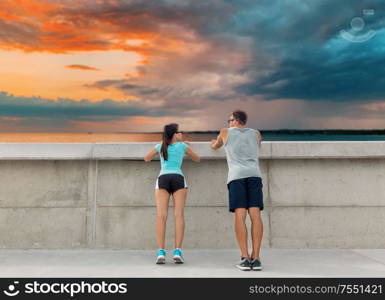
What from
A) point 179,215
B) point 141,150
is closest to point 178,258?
point 179,215

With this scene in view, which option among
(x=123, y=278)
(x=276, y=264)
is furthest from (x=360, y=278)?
(x=123, y=278)

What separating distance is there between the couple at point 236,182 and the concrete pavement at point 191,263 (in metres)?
0.31

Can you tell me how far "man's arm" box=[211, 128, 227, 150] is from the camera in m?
5.11

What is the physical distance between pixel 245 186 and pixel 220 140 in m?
0.85

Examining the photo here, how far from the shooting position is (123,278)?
4391 mm

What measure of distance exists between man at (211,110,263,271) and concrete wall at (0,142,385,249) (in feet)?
3.57

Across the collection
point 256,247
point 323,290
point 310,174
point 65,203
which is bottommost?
point 323,290

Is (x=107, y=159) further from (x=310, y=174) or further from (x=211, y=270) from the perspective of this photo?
(x=310, y=174)

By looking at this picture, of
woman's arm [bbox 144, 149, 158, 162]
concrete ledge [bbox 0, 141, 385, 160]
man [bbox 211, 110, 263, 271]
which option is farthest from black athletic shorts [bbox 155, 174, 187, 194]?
concrete ledge [bbox 0, 141, 385, 160]

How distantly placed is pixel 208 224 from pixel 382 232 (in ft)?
9.54

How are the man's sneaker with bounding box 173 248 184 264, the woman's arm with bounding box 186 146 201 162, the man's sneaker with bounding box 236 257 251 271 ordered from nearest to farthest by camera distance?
the man's sneaker with bounding box 236 257 251 271 → the man's sneaker with bounding box 173 248 184 264 → the woman's arm with bounding box 186 146 201 162

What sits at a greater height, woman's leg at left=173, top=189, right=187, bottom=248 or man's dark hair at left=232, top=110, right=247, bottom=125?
man's dark hair at left=232, top=110, right=247, bottom=125

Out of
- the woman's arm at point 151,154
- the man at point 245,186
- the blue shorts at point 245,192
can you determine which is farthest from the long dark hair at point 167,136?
the blue shorts at point 245,192

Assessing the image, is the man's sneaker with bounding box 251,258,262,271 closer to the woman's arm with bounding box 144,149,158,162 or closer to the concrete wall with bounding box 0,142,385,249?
the concrete wall with bounding box 0,142,385,249
